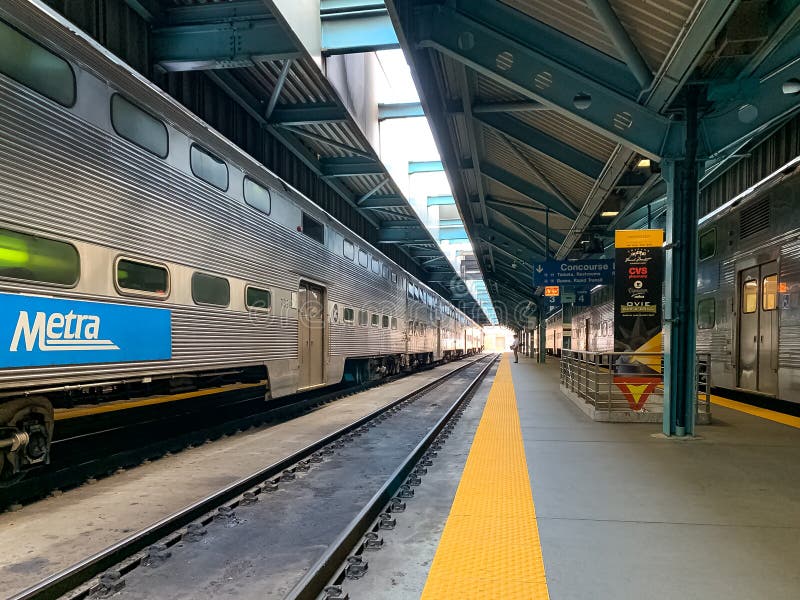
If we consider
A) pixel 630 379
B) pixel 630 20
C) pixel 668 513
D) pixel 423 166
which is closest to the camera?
pixel 668 513

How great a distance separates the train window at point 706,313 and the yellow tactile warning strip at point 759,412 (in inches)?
56.3

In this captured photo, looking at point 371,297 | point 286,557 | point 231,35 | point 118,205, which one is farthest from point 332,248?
point 286,557

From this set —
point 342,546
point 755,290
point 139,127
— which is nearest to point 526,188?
point 755,290

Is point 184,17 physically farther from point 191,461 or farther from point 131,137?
point 191,461

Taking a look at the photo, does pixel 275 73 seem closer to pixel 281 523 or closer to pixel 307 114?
pixel 307 114

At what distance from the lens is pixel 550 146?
10070mm

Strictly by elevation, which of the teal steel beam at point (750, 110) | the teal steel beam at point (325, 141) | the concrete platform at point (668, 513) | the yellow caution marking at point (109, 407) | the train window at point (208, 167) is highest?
the teal steel beam at point (325, 141)

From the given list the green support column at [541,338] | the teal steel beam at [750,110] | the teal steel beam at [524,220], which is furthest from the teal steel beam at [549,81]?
the green support column at [541,338]

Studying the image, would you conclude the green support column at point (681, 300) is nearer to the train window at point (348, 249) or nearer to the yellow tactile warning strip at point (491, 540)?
the yellow tactile warning strip at point (491, 540)

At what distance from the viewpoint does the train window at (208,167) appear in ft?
20.0

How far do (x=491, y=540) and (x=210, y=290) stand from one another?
4.33 m

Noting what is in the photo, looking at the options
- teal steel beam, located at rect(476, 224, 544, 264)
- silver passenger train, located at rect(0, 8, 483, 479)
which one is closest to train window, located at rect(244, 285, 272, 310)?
silver passenger train, located at rect(0, 8, 483, 479)

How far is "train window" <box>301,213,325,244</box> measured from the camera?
941 cm

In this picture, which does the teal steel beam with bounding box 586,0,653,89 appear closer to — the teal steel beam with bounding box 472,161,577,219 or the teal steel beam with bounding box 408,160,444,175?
the teal steel beam with bounding box 472,161,577,219
